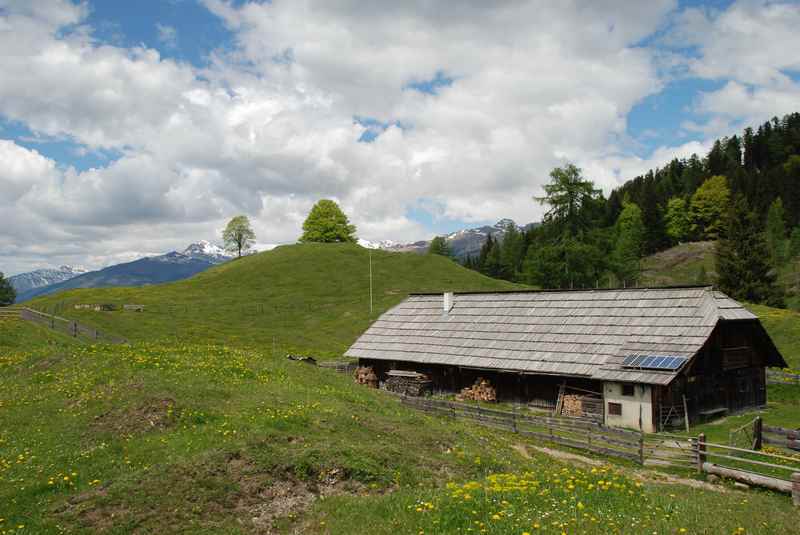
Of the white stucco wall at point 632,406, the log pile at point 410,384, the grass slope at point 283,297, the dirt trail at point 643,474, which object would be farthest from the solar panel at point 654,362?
the grass slope at point 283,297

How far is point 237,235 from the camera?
13375cm

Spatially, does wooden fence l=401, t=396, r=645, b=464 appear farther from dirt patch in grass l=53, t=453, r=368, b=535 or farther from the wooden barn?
dirt patch in grass l=53, t=453, r=368, b=535

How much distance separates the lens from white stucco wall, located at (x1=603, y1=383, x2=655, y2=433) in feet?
80.7

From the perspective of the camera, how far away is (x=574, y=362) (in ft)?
91.6

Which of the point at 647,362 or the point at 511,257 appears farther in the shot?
the point at 511,257

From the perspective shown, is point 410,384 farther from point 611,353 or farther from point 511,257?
point 511,257

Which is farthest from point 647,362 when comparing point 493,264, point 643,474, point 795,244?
point 493,264

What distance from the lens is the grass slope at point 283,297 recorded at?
185ft

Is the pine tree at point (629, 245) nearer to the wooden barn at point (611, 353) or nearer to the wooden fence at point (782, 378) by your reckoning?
the wooden fence at point (782, 378)

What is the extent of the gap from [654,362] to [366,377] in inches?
780

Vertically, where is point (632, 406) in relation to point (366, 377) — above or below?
above

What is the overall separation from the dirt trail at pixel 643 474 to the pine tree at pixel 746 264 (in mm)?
59241

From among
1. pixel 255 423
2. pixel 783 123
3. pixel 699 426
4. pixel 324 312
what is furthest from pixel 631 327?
pixel 783 123

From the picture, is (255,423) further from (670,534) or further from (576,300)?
(576,300)
